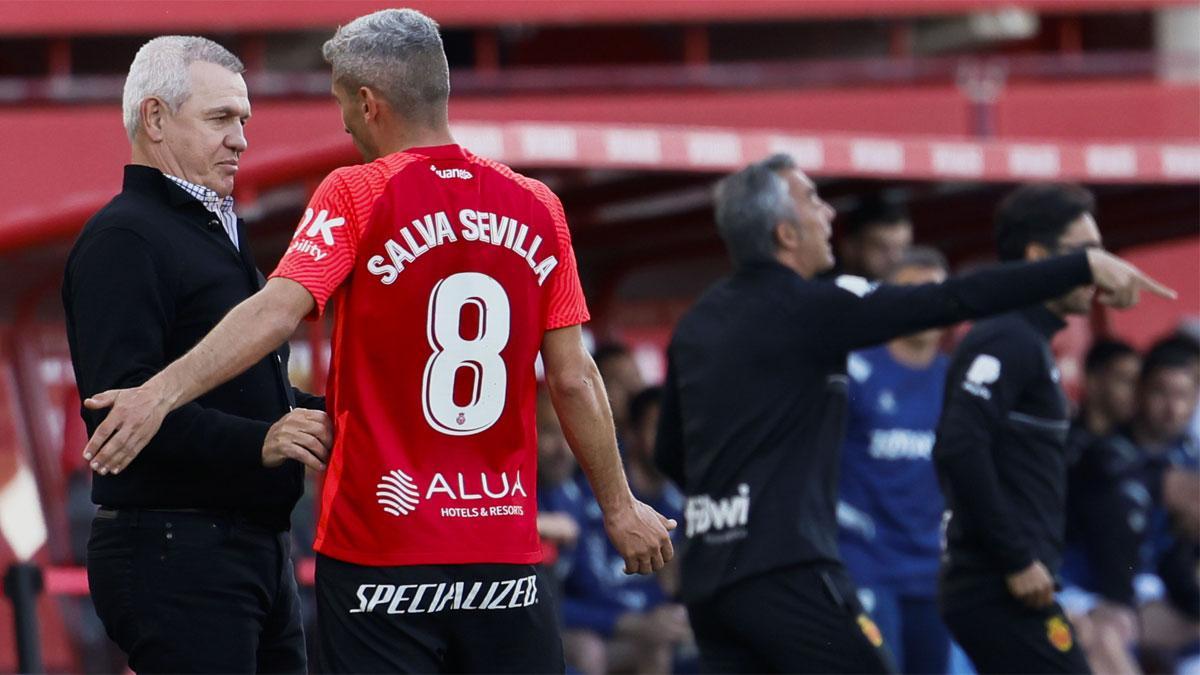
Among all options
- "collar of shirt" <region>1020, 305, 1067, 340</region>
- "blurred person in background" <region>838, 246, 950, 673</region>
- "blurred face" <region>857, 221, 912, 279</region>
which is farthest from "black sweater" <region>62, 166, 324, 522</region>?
"blurred face" <region>857, 221, 912, 279</region>

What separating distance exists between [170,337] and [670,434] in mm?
2147

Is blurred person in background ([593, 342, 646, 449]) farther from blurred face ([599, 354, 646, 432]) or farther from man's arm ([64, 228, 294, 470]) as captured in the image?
man's arm ([64, 228, 294, 470])

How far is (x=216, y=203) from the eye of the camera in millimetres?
4504

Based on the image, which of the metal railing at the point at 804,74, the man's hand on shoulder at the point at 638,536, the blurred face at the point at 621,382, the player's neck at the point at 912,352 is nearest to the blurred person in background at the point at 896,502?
the player's neck at the point at 912,352

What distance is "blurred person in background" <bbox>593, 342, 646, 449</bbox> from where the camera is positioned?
9.21 metres

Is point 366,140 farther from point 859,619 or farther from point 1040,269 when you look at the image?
point 859,619

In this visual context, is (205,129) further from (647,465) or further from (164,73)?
(647,465)

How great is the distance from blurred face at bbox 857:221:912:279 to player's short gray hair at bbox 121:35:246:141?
4749 millimetres

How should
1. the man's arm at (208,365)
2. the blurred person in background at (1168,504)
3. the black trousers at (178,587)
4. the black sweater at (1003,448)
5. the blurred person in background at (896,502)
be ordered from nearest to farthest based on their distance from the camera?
the man's arm at (208,365) → the black trousers at (178,587) → the black sweater at (1003,448) → the blurred person in background at (896,502) → the blurred person in background at (1168,504)

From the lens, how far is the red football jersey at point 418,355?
3.96 meters

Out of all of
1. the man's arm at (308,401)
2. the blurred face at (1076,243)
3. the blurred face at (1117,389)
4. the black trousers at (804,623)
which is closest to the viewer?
the man's arm at (308,401)

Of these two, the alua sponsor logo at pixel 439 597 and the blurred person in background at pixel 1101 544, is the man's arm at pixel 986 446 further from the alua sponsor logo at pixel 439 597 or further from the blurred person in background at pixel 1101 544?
the blurred person in background at pixel 1101 544

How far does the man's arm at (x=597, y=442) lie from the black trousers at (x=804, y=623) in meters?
1.22

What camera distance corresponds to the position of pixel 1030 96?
715 inches
